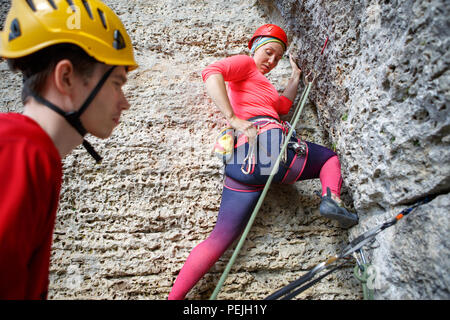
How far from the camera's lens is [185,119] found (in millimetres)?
1814

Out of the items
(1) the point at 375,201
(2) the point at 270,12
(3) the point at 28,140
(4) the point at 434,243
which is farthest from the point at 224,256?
(2) the point at 270,12

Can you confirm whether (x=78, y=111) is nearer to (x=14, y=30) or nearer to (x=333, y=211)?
(x=14, y=30)

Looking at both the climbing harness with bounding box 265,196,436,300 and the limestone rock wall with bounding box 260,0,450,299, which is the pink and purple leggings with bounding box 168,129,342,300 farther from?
the climbing harness with bounding box 265,196,436,300

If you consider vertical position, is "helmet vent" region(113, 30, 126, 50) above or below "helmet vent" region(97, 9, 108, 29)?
below

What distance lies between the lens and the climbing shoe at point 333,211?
128cm

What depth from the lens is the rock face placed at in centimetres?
101

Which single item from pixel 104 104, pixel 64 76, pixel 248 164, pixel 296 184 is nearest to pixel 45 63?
pixel 64 76

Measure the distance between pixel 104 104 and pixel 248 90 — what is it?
92 centimetres

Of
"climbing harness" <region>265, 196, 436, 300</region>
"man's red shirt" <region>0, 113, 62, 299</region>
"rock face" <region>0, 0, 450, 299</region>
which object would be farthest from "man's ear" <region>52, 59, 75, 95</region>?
"climbing harness" <region>265, 196, 436, 300</region>

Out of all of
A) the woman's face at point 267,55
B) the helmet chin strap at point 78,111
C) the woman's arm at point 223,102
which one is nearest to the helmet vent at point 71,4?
the helmet chin strap at point 78,111

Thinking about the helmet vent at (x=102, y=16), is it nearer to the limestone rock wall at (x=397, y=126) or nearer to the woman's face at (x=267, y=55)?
the woman's face at (x=267, y=55)

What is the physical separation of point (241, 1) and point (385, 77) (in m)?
1.62

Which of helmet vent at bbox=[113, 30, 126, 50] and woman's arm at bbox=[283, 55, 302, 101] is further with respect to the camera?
woman's arm at bbox=[283, 55, 302, 101]

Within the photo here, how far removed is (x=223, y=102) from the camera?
1.43m
